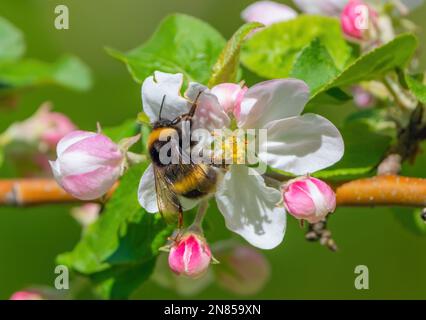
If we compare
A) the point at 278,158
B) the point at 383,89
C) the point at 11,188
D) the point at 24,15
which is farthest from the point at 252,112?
the point at 24,15

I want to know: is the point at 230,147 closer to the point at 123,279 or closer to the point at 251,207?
the point at 251,207

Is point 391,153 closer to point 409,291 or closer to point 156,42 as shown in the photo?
point 156,42

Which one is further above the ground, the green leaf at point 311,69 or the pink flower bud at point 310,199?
the green leaf at point 311,69

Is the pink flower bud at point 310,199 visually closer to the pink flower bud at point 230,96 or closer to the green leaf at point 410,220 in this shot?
the pink flower bud at point 230,96

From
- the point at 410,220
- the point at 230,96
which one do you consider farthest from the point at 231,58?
the point at 410,220

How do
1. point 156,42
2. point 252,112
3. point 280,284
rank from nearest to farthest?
point 252,112
point 156,42
point 280,284

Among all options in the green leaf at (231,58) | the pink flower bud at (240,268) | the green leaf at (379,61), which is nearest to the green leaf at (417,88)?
the green leaf at (379,61)
